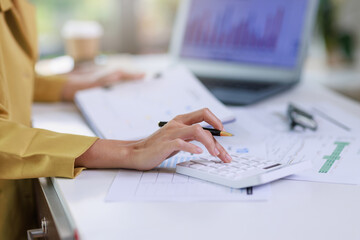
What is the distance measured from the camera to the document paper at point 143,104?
0.97 metres

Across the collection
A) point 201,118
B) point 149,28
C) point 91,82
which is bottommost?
point 149,28

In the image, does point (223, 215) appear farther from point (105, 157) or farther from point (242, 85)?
point (242, 85)

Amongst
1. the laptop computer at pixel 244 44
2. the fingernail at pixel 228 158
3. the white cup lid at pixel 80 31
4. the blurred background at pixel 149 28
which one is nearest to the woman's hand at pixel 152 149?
the fingernail at pixel 228 158

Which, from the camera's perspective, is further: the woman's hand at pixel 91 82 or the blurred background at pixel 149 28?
the blurred background at pixel 149 28

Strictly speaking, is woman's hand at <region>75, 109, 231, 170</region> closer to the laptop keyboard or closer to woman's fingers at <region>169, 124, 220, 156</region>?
woman's fingers at <region>169, 124, 220, 156</region>

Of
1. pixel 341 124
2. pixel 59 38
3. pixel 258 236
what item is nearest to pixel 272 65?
pixel 341 124

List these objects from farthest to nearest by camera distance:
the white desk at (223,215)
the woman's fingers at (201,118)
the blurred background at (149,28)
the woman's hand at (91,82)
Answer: the blurred background at (149,28) → the woman's hand at (91,82) → the woman's fingers at (201,118) → the white desk at (223,215)

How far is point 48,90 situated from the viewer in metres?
1.30

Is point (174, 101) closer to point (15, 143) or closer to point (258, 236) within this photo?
point (15, 143)

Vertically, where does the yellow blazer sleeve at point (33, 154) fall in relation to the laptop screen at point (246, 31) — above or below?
below

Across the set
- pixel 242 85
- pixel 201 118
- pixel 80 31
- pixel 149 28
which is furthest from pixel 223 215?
pixel 149 28

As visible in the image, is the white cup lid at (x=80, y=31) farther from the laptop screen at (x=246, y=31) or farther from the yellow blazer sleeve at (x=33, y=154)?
the yellow blazer sleeve at (x=33, y=154)

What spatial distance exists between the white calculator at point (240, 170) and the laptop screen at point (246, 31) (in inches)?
24.9

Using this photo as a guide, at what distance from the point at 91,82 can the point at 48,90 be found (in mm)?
122
